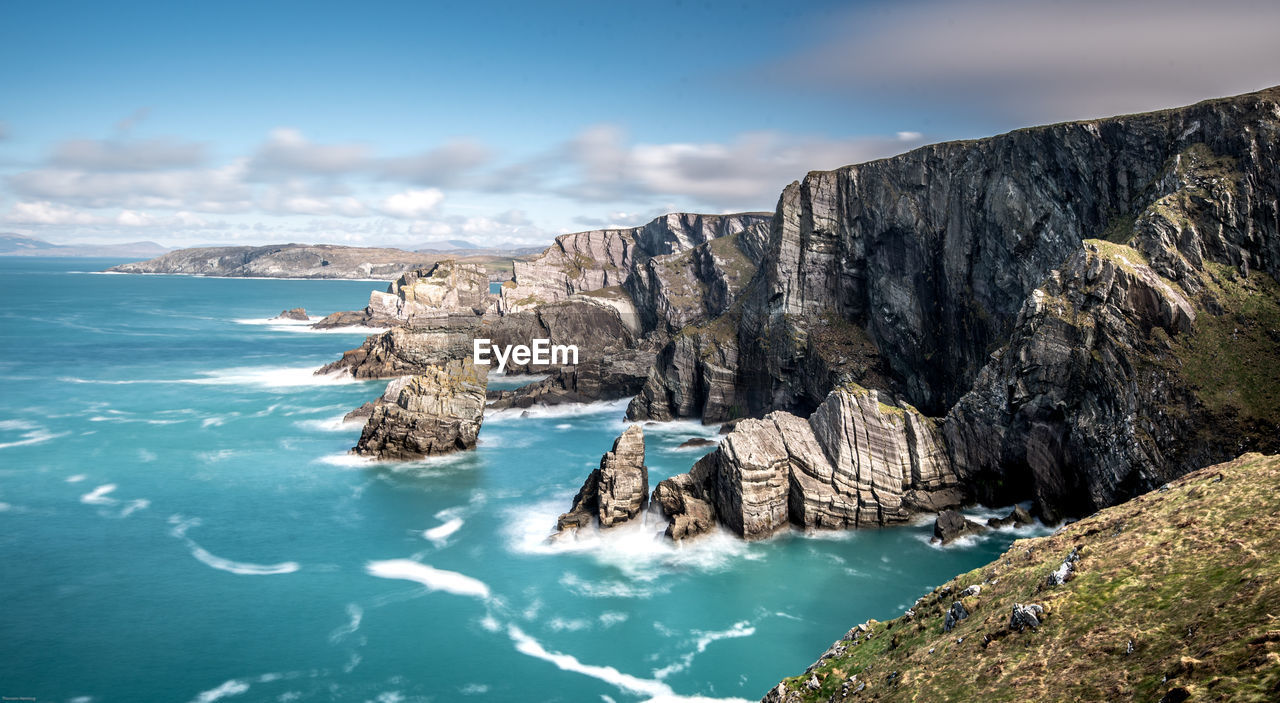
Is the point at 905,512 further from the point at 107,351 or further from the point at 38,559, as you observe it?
the point at 107,351

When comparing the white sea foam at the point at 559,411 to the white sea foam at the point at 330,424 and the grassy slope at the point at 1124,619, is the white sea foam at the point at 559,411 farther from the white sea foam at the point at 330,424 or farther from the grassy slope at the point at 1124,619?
the grassy slope at the point at 1124,619

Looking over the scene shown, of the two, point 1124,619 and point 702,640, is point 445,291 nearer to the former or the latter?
point 702,640

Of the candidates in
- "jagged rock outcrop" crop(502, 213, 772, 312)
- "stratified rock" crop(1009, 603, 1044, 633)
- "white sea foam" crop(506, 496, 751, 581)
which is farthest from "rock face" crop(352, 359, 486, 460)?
"jagged rock outcrop" crop(502, 213, 772, 312)

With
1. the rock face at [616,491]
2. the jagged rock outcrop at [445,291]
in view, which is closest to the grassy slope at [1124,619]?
the rock face at [616,491]

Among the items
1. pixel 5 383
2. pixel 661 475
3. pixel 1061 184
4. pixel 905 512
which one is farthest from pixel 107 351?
pixel 1061 184

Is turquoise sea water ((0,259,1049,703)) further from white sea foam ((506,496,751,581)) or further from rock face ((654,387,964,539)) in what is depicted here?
rock face ((654,387,964,539))

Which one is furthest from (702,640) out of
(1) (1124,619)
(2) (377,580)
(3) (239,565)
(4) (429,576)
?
(3) (239,565)
